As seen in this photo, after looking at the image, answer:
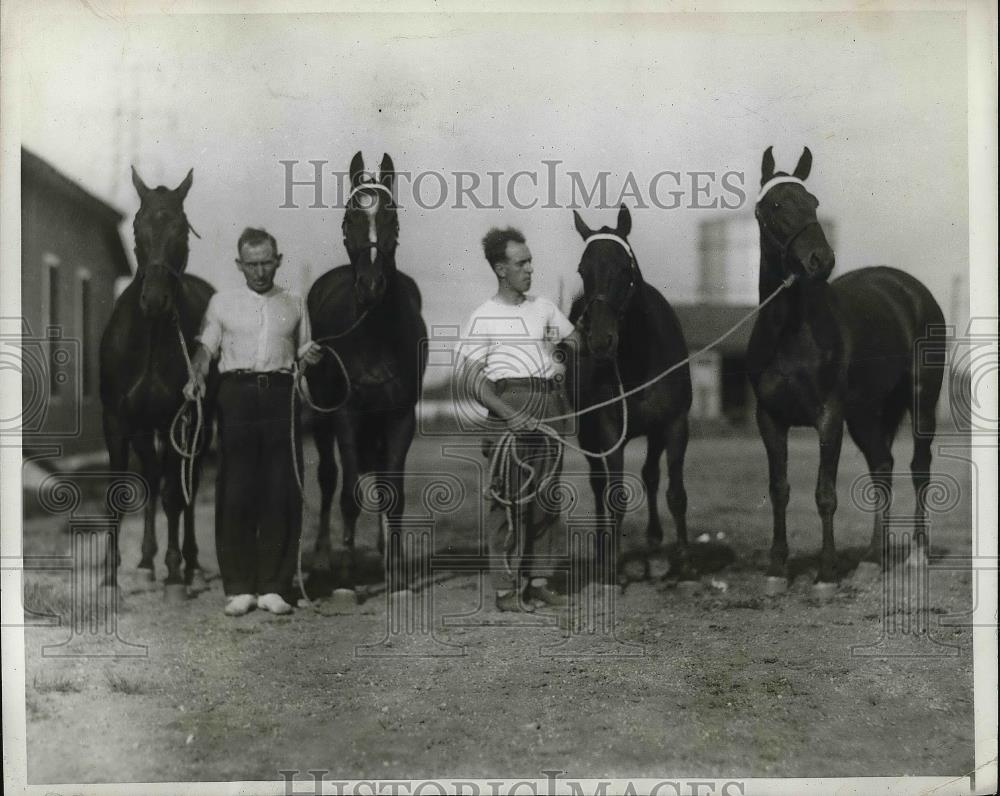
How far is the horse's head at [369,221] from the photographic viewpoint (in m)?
4.35

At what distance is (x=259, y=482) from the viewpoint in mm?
4438

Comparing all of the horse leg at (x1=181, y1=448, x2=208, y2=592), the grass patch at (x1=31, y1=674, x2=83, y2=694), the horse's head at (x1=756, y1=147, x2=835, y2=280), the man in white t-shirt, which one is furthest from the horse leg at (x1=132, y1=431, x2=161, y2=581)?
the horse's head at (x1=756, y1=147, x2=835, y2=280)

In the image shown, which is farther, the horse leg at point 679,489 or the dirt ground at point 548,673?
the horse leg at point 679,489

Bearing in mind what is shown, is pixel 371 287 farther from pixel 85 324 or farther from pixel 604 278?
pixel 85 324

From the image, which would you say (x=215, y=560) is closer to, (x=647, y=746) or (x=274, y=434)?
(x=274, y=434)

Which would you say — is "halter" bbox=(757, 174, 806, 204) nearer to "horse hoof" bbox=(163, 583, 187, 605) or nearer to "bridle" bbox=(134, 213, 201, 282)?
"bridle" bbox=(134, 213, 201, 282)

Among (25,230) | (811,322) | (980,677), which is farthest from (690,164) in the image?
(25,230)

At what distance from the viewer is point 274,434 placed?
4.43 m

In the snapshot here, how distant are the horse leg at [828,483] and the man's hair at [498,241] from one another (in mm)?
1561

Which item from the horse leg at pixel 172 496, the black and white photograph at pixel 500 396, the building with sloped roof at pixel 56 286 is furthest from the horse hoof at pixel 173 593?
the building with sloped roof at pixel 56 286

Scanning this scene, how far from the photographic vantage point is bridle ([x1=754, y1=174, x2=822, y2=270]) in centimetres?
438

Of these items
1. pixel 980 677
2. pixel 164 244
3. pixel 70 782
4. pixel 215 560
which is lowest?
pixel 70 782

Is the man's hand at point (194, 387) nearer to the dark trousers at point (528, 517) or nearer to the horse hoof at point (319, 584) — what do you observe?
the horse hoof at point (319, 584)

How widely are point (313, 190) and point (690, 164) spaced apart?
1.62m
